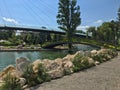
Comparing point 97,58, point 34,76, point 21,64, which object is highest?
point 21,64

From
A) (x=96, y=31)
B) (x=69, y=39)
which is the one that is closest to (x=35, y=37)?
(x=96, y=31)

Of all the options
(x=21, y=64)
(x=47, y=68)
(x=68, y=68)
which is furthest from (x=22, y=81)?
(x=68, y=68)

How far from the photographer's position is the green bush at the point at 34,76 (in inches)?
317

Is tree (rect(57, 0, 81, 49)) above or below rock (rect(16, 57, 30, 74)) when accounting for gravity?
above

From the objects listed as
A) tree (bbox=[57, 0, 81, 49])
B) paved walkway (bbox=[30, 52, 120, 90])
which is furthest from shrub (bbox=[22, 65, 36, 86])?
tree (bbox=[57, 0, 81, 49])

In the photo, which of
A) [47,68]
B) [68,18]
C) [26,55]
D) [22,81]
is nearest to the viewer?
[22,81]

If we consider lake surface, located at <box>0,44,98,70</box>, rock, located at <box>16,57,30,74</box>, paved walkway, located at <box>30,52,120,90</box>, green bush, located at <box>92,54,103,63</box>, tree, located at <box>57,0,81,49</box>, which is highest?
tree, located at <box>57,0,81,49</box>

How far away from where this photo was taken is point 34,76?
27.3ft

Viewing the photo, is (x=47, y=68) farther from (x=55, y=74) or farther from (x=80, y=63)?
(x=80, y=63)

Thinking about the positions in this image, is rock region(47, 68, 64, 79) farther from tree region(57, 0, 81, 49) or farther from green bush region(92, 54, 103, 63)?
tree region(57, 0, 81, 49)

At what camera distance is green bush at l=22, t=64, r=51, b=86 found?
317 inches

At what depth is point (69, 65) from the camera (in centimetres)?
1095

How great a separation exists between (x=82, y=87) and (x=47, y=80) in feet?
5.34

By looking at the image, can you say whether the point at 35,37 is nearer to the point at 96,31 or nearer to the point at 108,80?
the point at 96,31
